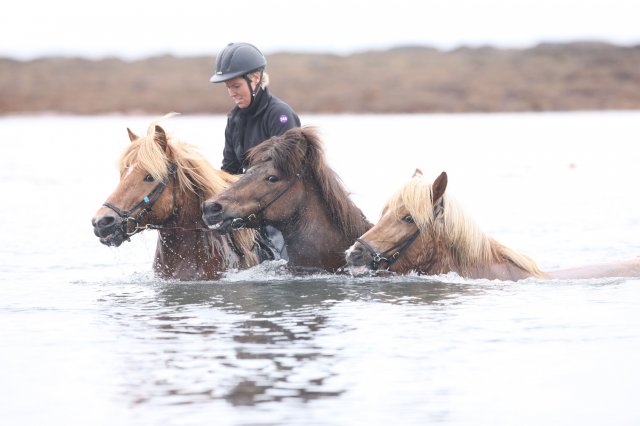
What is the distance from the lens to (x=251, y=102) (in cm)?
1035

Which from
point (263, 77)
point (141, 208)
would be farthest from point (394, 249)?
point (263, 77)

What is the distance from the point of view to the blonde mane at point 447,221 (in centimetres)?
908

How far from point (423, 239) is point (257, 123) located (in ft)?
6.87

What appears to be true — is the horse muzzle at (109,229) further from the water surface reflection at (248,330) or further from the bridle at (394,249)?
the bridle at (394,249)

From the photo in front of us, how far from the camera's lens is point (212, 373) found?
733cm

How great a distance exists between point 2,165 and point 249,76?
96.8ft

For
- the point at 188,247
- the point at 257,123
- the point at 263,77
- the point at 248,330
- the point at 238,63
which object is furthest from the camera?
the point at 257,123

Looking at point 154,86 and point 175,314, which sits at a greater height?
A: point 154,86

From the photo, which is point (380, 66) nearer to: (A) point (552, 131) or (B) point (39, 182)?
(A) point (552, 131)

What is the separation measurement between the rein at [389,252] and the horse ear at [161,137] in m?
1.85

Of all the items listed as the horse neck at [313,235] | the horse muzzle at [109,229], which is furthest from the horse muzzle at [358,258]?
the horse muzzle at [109,229]

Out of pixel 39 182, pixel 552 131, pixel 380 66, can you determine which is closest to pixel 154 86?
pixel 380 66

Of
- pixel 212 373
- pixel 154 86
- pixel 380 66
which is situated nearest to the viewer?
pixel 212 373

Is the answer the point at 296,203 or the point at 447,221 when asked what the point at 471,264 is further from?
the point at 296,203
